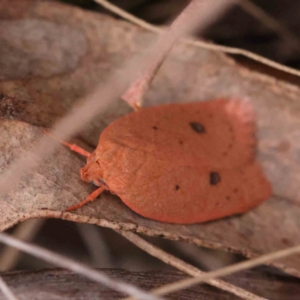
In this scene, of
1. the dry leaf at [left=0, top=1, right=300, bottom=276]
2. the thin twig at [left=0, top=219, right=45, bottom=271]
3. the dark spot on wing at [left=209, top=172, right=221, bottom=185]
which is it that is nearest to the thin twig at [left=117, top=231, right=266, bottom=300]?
the dry leaf at [left=0, top=1, right=300, bottom=276]

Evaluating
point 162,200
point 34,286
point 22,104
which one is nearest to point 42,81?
point 22,104

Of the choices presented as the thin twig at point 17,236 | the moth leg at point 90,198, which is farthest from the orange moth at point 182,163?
the thin twig at point 17,236

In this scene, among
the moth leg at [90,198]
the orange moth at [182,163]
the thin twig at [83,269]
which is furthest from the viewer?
the orange moth at [182,163]

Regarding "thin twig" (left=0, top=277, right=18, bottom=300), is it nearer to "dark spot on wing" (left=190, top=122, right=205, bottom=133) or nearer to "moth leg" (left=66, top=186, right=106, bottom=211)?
"moth leg" (left=66, top=186, right=106, bottom=211)

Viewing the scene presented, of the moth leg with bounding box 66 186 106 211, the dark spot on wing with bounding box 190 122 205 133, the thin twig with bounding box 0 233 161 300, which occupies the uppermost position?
the dark spot on wing with bounding box 190 122 205 133

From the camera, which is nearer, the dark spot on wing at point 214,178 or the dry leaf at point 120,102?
the dry leaf at point 120,102

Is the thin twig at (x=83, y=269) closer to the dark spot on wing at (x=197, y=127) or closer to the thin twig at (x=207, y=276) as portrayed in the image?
the thin twig at (x=207, y=276)

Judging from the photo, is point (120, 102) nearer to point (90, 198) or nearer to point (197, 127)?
point (197, 127)
